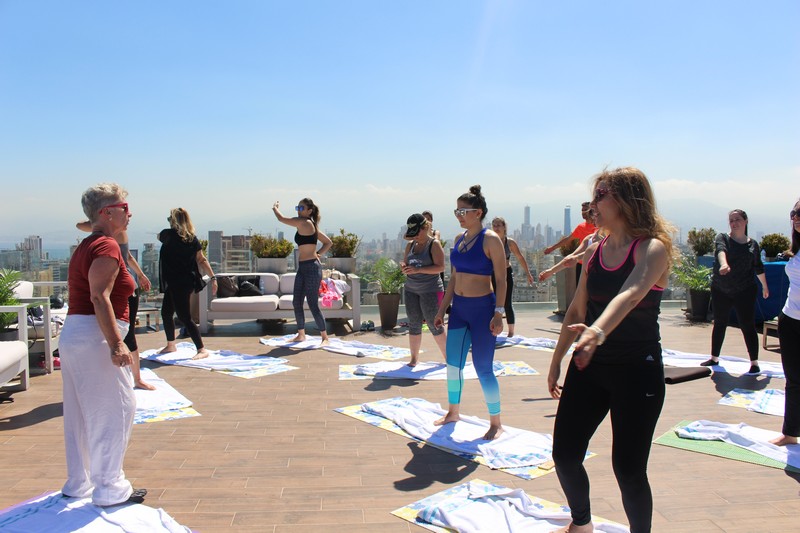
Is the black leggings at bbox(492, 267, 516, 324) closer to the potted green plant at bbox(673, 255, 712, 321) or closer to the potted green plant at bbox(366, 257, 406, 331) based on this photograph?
the potted green plant at bbox(366, 257, 406, 331)

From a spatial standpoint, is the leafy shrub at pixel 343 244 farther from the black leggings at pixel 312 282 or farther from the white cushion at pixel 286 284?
the black leggings at pixel 312 282

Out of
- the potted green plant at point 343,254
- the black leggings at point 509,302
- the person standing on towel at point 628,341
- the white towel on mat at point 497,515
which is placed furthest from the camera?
the potted green plant at point 343,254

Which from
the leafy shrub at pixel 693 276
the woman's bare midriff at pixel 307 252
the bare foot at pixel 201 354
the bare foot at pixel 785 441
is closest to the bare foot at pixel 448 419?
the bare foot at pixel 785 441

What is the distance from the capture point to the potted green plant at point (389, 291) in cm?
1029

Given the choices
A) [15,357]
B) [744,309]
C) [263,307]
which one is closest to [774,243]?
[744,309]

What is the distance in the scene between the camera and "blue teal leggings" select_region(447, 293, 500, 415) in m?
4.56

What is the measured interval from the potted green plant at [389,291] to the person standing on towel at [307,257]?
5.18 feet

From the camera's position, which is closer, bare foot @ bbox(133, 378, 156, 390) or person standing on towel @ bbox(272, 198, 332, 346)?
bare foot @ bbox(133, 378, 156, 390)

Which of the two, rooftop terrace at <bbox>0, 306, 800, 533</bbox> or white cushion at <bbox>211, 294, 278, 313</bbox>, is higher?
white cushion at <bbox>211, 294, 278, 313</bbox>

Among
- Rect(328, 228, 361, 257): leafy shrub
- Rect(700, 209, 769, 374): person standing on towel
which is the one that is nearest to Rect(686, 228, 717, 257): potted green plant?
Rect(700, 209, 769, 374): person standing on towel

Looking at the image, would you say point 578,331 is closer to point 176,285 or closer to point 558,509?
point 558,509

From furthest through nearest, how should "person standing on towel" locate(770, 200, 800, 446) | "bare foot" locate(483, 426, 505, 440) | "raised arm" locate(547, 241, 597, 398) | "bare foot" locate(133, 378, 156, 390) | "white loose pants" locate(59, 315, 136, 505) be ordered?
1. "bare foot" locate(133, 378, 156, 390)
2. "bare foot" locate(483, 426, 505, 440)
3. "person standing on towel" locate(770, 200, 800, 446)
4. "white loose pants" locate(59, 315, 136, 505)
5. "raised arm" locate(547, 241, 597, 398)

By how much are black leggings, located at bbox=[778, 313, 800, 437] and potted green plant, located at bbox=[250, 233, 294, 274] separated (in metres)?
8.35

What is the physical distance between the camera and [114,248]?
10.8 feet
